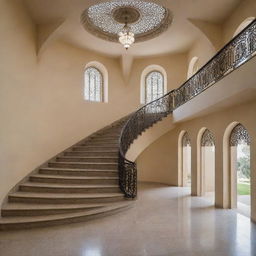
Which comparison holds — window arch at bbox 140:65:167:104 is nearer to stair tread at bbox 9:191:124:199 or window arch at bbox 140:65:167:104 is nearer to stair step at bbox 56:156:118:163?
stair step at bbox 56:156:118:163

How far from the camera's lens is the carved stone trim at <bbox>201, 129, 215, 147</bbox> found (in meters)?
9.14

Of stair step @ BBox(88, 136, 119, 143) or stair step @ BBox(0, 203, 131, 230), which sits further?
stair step @ BBox(88, 136, 119, 143)

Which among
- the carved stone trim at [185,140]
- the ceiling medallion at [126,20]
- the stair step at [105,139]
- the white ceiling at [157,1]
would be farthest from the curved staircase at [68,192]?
the white ceiling at [157,1]

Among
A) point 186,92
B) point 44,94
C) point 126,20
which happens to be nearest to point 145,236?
point 186,92

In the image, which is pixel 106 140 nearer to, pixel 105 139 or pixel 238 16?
pixel 105 139

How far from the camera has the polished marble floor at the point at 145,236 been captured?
452cm

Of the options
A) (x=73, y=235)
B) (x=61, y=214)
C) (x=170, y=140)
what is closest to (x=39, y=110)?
(x=61, y=214)

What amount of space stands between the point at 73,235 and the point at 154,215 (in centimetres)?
239

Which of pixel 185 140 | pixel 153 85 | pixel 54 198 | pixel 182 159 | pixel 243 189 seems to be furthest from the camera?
pixel 153 85

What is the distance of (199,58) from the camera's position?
10.9 metres

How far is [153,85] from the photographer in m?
13.6

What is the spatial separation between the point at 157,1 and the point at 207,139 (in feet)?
16.4

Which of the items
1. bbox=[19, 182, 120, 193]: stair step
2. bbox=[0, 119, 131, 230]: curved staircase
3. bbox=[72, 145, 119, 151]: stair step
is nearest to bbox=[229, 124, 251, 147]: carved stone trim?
bbox=[0, 119, 131, 230]: curved staircase

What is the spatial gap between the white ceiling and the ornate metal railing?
2.03 meters
